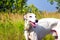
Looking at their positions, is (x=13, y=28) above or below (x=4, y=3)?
below

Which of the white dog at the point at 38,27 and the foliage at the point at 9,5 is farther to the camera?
the foliage at the point at 9,5

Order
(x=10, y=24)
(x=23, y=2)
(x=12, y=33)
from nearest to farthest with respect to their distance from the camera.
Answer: (x=12, y=33) < (x=10, y=24) < (x=23, y=2)

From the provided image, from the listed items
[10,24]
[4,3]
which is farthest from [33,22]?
[4,3]

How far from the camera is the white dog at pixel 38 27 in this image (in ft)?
22.1

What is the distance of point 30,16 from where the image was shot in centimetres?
684

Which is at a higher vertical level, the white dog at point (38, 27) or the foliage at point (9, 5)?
the foliage at point (9, 5)

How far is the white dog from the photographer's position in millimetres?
6727

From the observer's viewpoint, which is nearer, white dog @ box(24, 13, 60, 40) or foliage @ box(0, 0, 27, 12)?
white dog @ box(24, 13, 60, 40)

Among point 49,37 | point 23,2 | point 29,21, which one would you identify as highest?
point 23,2

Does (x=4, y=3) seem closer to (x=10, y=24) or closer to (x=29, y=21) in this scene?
(x=10, y=24)

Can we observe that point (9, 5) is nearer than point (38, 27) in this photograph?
No

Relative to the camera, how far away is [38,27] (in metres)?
7.34

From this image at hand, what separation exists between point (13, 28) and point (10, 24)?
275mm

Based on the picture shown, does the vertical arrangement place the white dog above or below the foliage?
below
